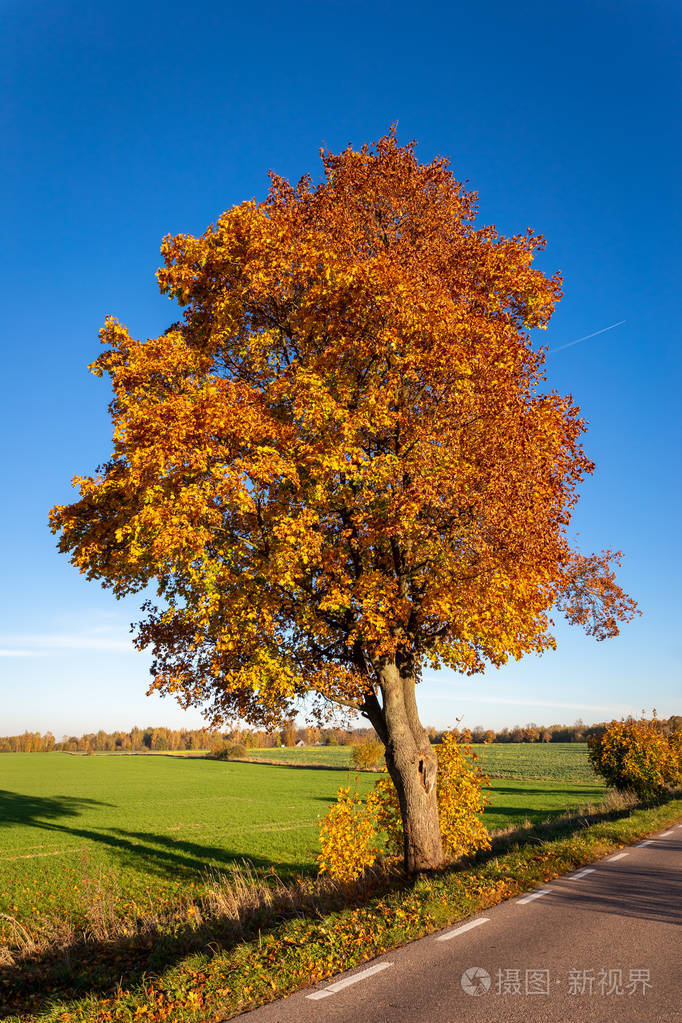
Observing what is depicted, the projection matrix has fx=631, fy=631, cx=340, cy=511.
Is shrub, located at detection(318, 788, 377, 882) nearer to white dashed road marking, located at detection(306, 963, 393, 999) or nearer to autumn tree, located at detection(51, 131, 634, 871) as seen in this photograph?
autumn tree, located at detection(51, 131, 634, 871)

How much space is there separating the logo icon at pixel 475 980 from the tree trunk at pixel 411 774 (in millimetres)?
6390

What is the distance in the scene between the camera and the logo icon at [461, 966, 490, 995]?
17.7 feet

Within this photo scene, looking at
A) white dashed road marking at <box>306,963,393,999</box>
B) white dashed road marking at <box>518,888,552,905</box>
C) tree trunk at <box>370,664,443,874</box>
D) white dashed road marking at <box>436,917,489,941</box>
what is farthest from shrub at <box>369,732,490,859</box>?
white dashed road marking at <box>306,963,393,999</box>

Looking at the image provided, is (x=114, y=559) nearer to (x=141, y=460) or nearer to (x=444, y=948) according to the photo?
(x=141, y=460)

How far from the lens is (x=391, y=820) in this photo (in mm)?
12828

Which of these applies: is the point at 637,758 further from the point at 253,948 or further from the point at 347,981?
the point at 347,981

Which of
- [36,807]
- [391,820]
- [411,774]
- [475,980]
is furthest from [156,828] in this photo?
[475,980]

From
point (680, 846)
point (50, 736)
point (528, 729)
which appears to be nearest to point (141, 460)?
point (680, 846)

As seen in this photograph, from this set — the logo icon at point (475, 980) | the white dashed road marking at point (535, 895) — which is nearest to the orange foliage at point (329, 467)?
the white dashed road marking at point (535, 895)

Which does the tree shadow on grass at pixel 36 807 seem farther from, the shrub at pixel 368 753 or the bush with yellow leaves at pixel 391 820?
the bush with yellow leaves at pixel 391 820

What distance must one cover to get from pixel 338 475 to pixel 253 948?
7079mm

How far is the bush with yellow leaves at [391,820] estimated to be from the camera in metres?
11.5

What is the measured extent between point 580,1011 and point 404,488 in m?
7.56

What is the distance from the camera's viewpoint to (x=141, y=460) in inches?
362
